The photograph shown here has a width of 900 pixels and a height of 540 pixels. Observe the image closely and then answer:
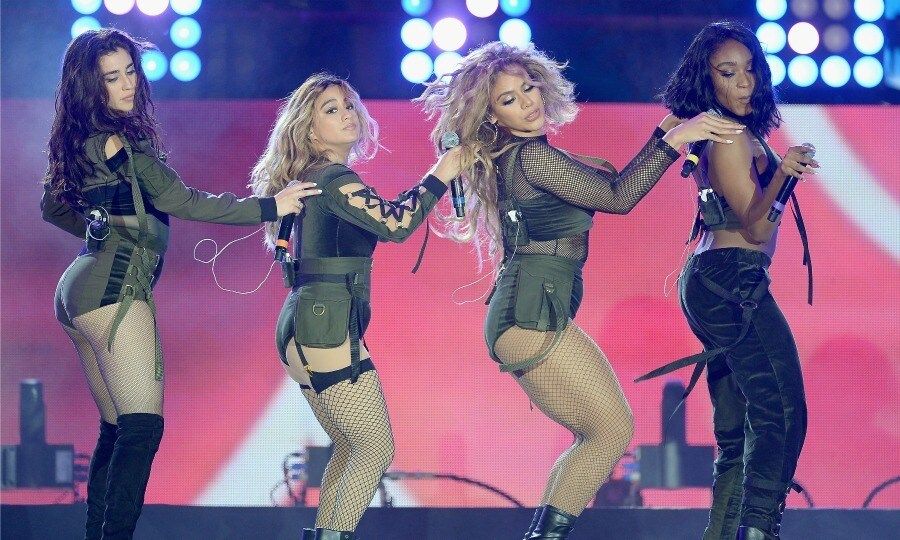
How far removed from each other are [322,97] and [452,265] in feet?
6.15

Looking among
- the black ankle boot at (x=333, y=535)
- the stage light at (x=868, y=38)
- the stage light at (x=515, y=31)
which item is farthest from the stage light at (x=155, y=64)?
the stage light at (x=868, y=38)

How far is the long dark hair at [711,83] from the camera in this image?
10.9 ft

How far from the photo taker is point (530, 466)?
5.11m

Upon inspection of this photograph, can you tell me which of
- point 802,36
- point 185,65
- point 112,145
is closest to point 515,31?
point 802,36

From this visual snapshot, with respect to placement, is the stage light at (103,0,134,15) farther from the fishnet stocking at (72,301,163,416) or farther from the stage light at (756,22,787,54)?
the stage light at (756,22,787,54)

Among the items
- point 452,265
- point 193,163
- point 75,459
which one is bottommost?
point 75,459

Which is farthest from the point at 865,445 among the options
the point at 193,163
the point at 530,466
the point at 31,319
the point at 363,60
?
the point at 31,319

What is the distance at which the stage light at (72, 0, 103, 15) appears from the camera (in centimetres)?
492

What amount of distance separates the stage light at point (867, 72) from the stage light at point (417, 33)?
1888 millimetres

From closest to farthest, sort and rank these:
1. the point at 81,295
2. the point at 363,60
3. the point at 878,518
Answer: the point at 81,295, the point at 878,518, the point at 363,60

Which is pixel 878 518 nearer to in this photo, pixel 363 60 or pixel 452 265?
pixel 452 265

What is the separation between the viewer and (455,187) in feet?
11.1

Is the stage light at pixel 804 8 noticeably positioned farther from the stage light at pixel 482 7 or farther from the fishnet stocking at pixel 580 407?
the fishnet stocking at pixel 580 407

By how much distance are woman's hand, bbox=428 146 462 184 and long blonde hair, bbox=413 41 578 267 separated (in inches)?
0.7
